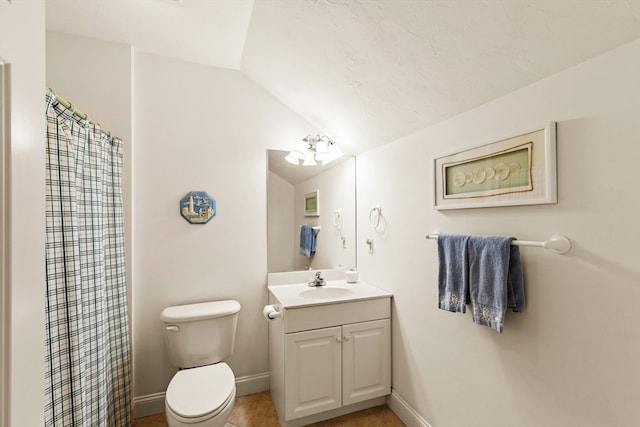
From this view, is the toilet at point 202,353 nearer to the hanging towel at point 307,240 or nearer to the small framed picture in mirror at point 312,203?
the hanging towel at point 307,240

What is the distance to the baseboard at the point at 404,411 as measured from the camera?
1757 mm

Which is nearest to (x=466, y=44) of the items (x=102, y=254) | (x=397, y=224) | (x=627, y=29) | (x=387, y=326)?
(x=627, y=29)

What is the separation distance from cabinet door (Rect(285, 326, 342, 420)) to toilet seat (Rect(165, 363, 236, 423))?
1.19ft

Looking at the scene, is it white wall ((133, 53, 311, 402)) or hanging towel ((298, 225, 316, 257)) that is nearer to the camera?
white wall ((133, 53, 311, 402))

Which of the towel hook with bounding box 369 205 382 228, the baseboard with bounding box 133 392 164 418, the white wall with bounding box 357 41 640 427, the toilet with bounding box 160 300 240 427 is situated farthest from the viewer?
the towel hook with bounding box 369 205 382 228

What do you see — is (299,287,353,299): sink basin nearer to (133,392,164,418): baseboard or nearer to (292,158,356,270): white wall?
(292,158,356,270): white wall

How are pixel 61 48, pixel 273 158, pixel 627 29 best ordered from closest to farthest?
pixel 627 29, pixel 61 48, pixel 273 158

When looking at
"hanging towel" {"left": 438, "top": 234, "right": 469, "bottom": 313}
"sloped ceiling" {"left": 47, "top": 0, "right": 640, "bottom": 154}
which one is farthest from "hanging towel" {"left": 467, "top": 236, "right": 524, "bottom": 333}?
"sloped ceiling" {"left": 47, "top": 0, "right": 640, "bottom": 154}

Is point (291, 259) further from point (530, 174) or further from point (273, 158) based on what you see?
point (530, 174)

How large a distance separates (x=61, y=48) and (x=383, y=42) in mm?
2011

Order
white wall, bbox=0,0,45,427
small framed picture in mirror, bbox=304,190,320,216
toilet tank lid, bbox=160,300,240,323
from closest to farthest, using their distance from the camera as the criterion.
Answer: white wall, bbox=0,0,45,427, toilet tank lid, bbox=160,300,240,323, small framed picture in mirror, bbox=304,190,320,216

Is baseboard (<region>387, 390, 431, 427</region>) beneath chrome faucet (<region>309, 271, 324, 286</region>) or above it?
beneath

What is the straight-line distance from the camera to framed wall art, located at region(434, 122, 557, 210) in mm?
1100

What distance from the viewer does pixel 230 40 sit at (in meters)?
1.92
